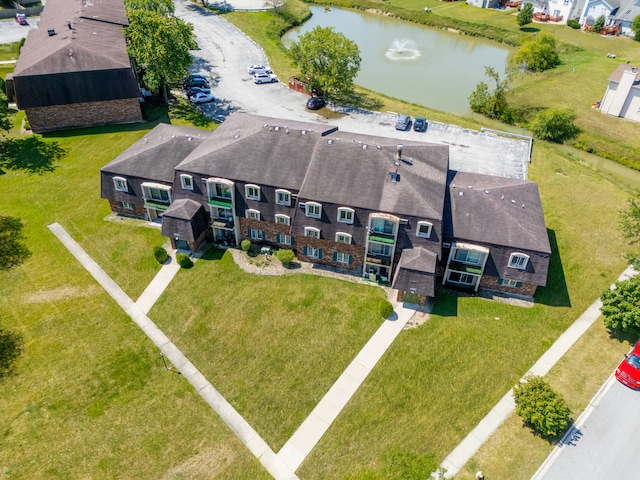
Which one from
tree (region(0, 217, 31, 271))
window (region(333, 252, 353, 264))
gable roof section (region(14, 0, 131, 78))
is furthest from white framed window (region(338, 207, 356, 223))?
gable roof section (region(14, 0, 131, 78))

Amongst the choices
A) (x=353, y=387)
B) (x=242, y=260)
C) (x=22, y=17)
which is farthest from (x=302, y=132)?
(x=22, y=17)

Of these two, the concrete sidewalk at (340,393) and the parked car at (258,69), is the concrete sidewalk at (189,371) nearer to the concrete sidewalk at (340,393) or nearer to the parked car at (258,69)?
the concrete sidewalk at (340,393)

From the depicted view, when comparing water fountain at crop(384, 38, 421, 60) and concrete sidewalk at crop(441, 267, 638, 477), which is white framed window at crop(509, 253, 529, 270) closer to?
concrete sidewalk at crop(441, 267, 638, 477)

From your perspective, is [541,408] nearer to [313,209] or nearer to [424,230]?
[424,230]

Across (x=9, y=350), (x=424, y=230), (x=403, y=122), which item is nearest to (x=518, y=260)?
(x=424, y=230)

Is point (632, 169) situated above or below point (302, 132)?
below

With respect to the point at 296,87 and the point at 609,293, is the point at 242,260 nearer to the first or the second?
the point at 609,293

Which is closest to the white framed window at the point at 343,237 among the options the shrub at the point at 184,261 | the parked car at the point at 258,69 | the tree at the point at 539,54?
the shrub at the point at 184,261
